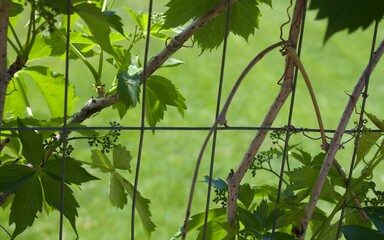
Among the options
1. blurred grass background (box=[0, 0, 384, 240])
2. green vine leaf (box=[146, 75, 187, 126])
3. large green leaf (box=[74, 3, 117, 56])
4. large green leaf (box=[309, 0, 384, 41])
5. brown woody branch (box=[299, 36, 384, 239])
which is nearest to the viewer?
large green leaf (box=[309, 0, 384, 41])

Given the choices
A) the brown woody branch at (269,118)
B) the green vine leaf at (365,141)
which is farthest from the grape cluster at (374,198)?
the brown woody branch at (269,118)

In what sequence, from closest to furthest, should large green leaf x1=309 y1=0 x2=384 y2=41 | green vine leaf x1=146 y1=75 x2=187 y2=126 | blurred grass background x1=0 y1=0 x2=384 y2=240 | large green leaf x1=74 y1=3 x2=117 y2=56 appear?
large green leaf x1=309 y1=0 x2=384 y2=41, large green leaf x1=74 y1=3 x2=117 y2=56, green vine leaf x1=146 y1=75 x2=187 y2=126, blurred grass background x1=0 y1=0 x2=384 y2=240

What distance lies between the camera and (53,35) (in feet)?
2.95

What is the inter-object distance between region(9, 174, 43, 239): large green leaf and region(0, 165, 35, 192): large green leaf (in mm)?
10

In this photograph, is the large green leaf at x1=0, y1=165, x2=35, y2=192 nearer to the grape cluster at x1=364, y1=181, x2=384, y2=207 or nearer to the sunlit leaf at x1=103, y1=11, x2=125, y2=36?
the sunlit leaf at x1=103, y1=11, x2=125, y2=36

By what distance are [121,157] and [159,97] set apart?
0.10 metres

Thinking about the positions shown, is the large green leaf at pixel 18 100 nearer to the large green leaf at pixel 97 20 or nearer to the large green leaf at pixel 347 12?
the large green leaf at pixel 97 20

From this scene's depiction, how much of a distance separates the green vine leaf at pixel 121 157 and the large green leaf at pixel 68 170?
0.08 m

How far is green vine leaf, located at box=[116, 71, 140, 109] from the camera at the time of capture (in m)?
0.81

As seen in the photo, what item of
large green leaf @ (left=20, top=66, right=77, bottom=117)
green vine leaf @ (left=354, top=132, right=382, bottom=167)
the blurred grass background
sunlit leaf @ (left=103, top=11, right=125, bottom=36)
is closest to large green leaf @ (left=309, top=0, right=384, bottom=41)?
sunlit leaf @ (left=103, top=11, right=125, bottom=36)

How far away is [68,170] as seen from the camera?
81 centimetres

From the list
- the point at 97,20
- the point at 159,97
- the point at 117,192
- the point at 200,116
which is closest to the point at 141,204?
the point at 117,192

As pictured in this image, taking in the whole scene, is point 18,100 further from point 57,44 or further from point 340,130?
point 340,130

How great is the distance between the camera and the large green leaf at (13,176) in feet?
2.54
